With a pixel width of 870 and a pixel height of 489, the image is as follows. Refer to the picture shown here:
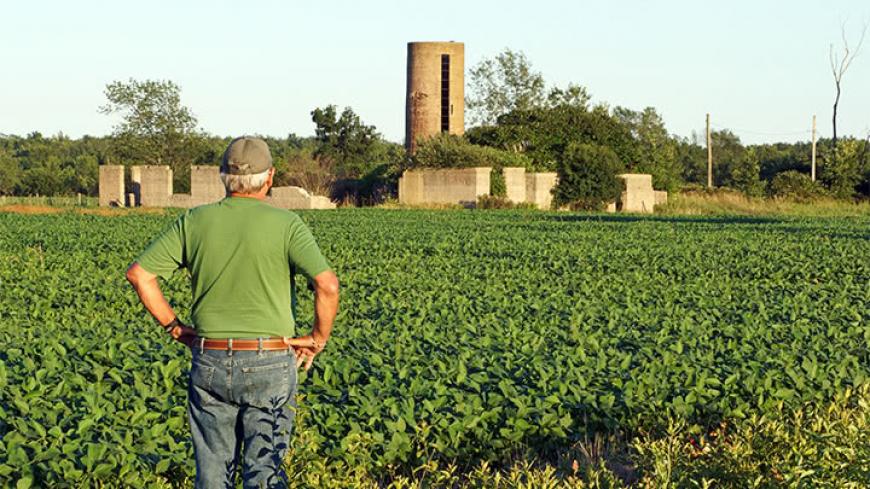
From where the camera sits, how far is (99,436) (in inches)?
269

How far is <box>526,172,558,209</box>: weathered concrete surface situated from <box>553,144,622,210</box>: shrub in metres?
0.43

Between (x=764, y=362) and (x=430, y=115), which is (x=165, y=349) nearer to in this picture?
(x=764, y=362)

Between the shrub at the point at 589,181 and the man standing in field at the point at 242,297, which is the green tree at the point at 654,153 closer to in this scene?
the shrub at the point at 589,181

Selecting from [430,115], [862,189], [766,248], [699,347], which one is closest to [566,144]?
[430,115]

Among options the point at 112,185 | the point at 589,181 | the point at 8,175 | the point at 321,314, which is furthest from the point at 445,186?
the point at 321,314

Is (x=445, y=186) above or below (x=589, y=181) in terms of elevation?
below

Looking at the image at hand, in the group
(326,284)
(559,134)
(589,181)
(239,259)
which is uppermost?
(559,134)

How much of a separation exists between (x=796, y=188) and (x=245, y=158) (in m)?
59.6

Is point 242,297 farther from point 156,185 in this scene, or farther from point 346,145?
point 346,145

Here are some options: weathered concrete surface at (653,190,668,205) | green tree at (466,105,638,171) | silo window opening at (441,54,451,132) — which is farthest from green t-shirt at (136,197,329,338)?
silo window opening at (441,54,451,132)

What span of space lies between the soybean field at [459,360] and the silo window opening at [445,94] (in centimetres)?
4695

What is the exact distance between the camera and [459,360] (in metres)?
9.03

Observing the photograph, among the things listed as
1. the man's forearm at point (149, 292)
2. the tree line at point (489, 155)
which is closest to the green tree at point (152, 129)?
the tree line at point (489, 155)

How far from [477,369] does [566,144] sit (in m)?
55.7
